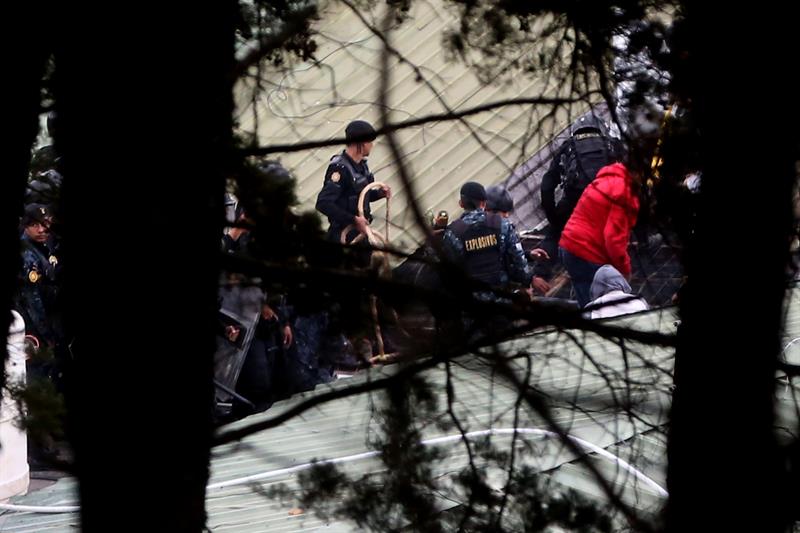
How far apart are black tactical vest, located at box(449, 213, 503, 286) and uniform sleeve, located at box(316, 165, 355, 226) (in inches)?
53.6

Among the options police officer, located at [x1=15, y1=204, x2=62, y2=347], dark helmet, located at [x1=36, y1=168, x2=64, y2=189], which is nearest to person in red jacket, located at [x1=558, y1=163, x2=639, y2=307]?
dark helmet, located at [x1=36, y1=168, x2=64, y2=189]

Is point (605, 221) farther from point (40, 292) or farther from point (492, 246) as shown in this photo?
point (40, 292)

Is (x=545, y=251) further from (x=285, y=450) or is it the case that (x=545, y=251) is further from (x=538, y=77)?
(x=538, y=77)

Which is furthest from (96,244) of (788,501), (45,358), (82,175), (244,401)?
(244,401)

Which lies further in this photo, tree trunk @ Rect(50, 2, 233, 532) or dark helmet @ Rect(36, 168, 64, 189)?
dark helmet @ Rect(36, 168, 64, 189)

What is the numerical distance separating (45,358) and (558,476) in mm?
2241

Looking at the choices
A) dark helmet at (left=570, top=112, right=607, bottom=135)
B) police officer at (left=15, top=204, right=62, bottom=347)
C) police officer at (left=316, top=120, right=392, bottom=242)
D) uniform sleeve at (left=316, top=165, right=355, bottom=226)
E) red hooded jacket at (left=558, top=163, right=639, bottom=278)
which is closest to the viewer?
dark helmet at (left=570, top=112, right=607, bottom=135)

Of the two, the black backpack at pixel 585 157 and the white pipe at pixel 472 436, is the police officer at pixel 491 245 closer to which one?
the black backpack at pixel 585 157

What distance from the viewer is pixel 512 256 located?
7.52 meters

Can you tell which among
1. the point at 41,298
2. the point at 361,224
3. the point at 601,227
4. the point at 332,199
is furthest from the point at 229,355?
the point at 361,224

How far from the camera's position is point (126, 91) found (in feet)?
8.79

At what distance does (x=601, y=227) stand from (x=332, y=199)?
1.27m

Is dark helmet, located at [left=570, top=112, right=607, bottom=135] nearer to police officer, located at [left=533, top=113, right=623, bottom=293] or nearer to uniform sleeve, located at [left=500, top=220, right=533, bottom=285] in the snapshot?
police officer, located at [left=533, top=113, right=623, bottom=293]

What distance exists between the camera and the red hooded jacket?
371 cm
